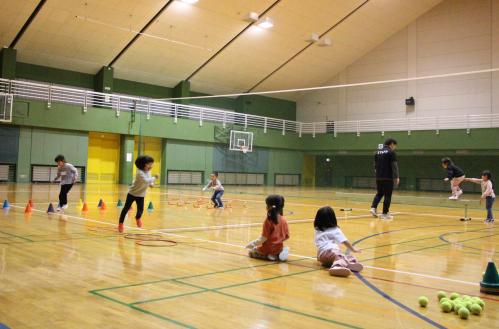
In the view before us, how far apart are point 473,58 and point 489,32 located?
Answer: 68.8 inches

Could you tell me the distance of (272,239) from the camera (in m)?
5.65

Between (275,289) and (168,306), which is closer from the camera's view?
(168,306)

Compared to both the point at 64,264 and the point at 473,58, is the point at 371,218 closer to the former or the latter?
the point at 64,264

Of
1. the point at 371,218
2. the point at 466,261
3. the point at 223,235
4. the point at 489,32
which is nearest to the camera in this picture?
the point at 466,261

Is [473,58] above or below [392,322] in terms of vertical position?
above

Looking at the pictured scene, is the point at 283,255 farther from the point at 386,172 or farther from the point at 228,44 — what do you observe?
the point at 228,44

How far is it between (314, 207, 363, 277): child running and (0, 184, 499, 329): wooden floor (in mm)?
136

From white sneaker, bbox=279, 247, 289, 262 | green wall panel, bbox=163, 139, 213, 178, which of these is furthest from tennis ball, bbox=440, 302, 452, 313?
green wall panel, bbox=163, 139, 213, 178

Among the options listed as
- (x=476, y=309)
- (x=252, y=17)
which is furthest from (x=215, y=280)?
(x=252, y=17)

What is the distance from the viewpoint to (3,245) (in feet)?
19.6

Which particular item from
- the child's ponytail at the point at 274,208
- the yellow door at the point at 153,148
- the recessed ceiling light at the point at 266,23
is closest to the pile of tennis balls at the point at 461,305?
the child's ponytail at the point at 274,208

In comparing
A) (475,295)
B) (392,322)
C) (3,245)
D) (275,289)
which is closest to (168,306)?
(275,289)

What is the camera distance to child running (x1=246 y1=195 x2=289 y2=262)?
18.5 feet

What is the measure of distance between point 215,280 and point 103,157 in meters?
25.2
